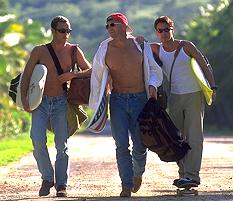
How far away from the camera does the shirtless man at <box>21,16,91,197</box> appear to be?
1238 cm

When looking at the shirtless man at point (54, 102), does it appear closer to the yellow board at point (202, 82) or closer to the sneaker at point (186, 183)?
the yellow board at point (202, 82)

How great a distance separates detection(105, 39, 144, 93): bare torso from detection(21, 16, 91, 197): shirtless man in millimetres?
483

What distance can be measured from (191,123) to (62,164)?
1635mm

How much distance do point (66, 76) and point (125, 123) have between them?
949 mm

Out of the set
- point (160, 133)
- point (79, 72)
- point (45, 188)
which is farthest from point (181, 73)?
point (45, 188)

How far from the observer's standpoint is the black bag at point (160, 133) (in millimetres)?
11831

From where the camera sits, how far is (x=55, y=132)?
12492 mm

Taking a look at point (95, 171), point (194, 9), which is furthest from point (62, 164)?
point (194, 9)

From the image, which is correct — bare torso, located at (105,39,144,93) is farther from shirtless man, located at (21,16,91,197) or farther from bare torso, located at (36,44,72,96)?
bare torso, located at (36,44,72,96)

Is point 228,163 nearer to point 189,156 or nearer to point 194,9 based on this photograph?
point 189,156

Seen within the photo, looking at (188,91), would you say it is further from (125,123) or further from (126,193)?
(126,193)

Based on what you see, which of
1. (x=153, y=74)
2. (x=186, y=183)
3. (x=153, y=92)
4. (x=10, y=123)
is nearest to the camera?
(x=153, y=92)

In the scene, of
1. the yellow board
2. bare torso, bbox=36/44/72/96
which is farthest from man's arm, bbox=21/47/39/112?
the yellow board

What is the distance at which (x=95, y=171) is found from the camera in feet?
57.6
